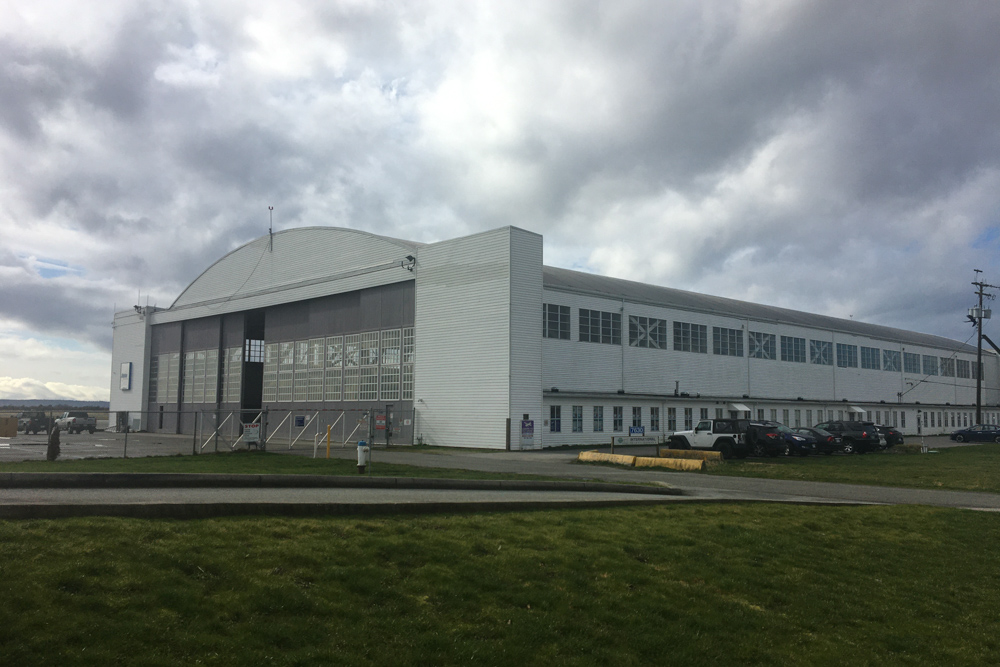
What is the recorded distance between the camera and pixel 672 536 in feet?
37.9

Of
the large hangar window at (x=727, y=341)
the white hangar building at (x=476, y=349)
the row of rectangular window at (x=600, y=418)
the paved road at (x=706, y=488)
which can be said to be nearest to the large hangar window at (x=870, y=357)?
the white hangar building at (x=476, y=349)

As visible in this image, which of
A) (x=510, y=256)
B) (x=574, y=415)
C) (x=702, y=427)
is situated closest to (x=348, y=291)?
(x=510, y=256)

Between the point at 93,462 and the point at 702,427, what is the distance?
2479cm

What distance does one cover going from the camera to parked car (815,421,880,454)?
41.9 metres

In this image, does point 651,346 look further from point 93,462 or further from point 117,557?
point 117,557

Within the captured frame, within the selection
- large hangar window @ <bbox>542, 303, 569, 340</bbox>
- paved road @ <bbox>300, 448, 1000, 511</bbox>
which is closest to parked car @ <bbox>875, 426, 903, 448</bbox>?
large hangar window @ <bbox>542, 303, 569, 340</bbox>

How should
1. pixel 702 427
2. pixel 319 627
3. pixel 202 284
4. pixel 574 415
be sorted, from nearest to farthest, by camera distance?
pixel 319 627
pixel 702 427
pixel 574 415
pixel 202 284

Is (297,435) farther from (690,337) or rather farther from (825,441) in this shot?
(825,441)

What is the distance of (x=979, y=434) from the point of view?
2410 inches

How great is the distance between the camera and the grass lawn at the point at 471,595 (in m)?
6.25

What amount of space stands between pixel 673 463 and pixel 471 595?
798 inches

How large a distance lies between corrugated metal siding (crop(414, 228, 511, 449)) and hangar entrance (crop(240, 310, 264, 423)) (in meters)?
18.6

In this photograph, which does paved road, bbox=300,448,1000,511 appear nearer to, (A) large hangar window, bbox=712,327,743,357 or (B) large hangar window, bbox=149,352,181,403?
(A) large hangar window, bbox=712,327,743,357

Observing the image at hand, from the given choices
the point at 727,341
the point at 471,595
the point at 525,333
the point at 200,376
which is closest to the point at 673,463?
the point at 525,333
